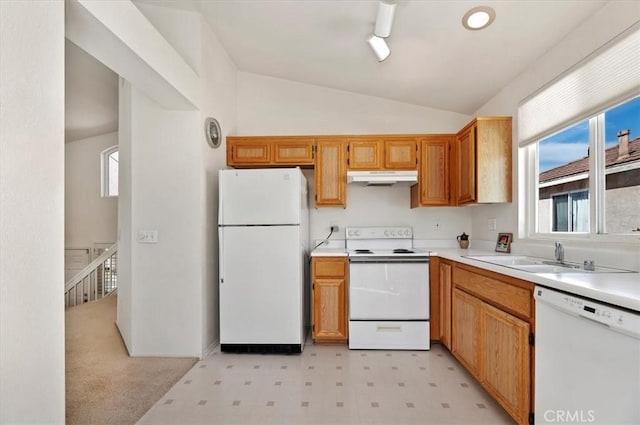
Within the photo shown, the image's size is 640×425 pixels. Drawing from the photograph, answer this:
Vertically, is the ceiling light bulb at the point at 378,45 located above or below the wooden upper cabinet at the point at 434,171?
above

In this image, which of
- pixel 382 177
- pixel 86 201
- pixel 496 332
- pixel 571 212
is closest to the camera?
pixel 496 332

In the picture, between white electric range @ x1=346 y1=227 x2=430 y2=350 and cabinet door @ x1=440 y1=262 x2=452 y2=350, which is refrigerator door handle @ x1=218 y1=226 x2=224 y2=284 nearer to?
white electric range @ x1=346 y1=227 x2=430 y2=350

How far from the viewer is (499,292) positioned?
189 cm

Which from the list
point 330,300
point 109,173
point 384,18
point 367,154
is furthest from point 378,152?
point 109,173

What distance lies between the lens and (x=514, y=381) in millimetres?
1724

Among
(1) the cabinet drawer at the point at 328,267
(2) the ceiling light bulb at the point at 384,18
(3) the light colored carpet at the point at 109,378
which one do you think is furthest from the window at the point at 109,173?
(2) the ceiling light bulb at the point at 384,18

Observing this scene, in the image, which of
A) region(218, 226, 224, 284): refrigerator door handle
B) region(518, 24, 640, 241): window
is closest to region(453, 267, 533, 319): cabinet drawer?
region(518, 24, 640, 241): window

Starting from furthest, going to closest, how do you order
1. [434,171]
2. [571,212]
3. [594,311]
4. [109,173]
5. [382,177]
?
1. [109,173]
2. [434,171]
3. [382,177]
4. [571,212]
5. [594,311]

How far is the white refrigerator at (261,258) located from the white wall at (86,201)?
3540 millimetres

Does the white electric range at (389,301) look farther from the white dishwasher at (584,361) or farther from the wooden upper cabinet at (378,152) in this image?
the white dishwasher at (584,361)

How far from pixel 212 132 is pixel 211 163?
0.29 metres

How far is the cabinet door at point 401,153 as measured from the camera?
3338mm

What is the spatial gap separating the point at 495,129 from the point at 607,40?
3.27 feet

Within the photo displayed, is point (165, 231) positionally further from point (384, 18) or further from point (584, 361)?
point (584, 361)
